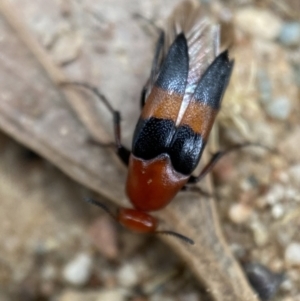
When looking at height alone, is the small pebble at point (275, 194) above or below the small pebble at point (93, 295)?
above

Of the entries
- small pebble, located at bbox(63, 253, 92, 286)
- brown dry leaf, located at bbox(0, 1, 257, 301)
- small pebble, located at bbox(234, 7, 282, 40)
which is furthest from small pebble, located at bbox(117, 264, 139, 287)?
small pebble, located at bbox(234, 7, 282, 40)

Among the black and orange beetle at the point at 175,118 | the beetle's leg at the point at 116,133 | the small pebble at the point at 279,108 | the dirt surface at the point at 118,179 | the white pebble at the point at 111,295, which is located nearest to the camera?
the black and orange beetle at the point at 175,118

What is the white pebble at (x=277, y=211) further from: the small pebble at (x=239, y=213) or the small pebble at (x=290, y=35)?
the small pebble at (x=290, y=35)

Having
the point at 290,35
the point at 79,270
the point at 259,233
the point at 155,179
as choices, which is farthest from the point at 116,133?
the point at 290,35

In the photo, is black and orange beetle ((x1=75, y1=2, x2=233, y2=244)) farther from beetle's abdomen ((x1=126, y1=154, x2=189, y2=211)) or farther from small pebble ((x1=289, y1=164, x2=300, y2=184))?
small pebble ((x1=289, y1=164, x2=300, y2=184))

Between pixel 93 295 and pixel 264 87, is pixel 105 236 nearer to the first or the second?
pixel 93 295

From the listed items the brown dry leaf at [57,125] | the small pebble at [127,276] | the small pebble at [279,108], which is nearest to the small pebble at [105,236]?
the small pebble at [127,276]

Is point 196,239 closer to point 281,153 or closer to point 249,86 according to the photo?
point 281,153
